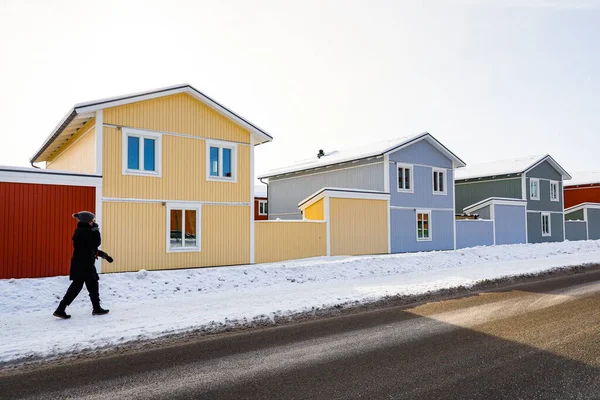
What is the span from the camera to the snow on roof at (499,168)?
31.8 m

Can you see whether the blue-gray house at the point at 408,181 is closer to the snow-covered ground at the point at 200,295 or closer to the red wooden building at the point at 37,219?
the snow-covered ground at the point at 200,295

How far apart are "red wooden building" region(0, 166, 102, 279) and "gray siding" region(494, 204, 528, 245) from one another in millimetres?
24396

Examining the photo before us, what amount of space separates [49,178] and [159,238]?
3931 mm

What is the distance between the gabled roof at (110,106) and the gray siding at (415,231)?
901 centimetres

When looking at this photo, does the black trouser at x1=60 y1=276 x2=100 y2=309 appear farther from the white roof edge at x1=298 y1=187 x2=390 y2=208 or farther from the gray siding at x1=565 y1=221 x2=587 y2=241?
the gray siding at x1=565 y1=221 x2=587 y2=241

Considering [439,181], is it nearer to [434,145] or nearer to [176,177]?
[434,145]

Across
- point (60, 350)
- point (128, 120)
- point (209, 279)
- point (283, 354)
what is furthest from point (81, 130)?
point (283, 354)

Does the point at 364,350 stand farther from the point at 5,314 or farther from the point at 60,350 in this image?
the point at 5,314

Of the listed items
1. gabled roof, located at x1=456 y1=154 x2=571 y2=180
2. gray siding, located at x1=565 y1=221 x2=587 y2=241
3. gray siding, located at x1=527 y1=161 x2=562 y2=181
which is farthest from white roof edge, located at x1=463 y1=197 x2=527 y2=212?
gray siding, located at x1=565 y1=221 x2=587 y2=241

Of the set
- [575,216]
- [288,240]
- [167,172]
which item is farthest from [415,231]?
[575,216]

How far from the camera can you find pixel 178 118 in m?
16.0

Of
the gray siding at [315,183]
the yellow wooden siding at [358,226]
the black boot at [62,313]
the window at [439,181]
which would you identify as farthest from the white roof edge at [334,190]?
the black boot at [62,313]

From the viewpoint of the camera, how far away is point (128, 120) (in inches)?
587

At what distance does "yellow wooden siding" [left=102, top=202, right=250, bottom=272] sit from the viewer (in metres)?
14.3
